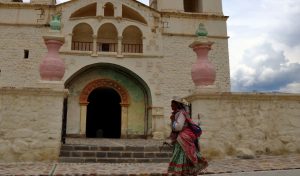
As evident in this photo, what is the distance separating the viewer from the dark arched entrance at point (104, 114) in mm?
18828

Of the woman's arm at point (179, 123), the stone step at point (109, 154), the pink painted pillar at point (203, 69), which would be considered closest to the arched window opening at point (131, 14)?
the pink painted pillar at point (203, 69)

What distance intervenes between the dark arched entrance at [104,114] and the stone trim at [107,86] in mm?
1600

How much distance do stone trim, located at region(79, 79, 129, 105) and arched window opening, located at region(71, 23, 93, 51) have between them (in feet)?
6.08

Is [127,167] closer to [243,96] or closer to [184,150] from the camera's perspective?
[184,150]

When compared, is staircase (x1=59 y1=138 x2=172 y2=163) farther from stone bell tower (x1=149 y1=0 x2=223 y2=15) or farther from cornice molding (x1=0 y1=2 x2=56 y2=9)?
stone bell tower (x1=149 y1=0 x2=223 y2=15)

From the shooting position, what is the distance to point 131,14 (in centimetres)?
1800

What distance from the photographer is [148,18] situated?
17.4 meters

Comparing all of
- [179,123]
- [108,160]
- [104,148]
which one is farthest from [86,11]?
[179,123]

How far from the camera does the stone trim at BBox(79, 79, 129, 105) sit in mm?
16594

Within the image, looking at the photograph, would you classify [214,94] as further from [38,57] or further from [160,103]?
[38,57]

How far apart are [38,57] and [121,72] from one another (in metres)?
4.32

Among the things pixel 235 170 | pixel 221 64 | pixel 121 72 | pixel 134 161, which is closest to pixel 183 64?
pixel 221 64

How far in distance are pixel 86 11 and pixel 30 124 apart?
1107cm

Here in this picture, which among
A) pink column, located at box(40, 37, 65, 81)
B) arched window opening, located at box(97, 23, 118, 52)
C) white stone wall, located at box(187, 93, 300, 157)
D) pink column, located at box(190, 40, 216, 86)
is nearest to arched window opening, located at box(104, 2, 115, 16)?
arched window opening, located at box(97, 23, 118, 52)
